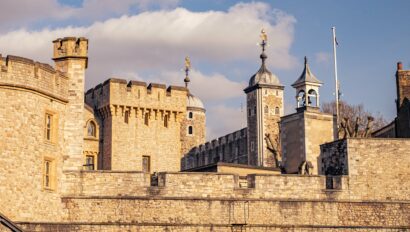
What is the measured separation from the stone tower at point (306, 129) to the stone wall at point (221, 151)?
32.1m

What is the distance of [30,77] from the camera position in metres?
25.8

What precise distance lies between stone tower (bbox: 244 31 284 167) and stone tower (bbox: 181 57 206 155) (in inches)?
208

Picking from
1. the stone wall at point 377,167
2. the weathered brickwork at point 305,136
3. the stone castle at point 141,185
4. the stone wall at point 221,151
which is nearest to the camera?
the stone castle at point 141,185

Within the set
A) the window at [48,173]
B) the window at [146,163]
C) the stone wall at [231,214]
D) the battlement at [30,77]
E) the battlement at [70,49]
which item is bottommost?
the stone wall at [231,214]

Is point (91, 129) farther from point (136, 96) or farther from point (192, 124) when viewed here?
point (192, 124)

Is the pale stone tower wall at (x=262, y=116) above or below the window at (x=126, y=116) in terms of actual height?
above

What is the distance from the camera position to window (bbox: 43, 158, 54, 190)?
25842 millimetres

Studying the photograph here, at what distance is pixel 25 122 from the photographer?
25250 mm

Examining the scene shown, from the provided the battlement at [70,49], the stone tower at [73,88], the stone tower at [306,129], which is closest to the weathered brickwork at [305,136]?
the stone tower at [306,129]

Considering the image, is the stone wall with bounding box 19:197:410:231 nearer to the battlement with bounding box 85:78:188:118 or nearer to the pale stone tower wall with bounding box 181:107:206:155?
the battlement with bounding box 85:78:188:118

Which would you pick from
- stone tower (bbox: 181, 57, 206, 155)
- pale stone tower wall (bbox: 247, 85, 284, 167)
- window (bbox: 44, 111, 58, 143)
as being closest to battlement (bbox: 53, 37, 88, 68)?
window (bbox: 44, 111, 58, 143)

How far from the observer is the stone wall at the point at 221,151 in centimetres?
7362

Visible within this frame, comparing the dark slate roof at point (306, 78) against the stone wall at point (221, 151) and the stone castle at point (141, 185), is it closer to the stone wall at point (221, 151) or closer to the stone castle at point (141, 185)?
the stone castle at point (141, 185)

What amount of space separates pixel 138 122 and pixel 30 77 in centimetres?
1859
